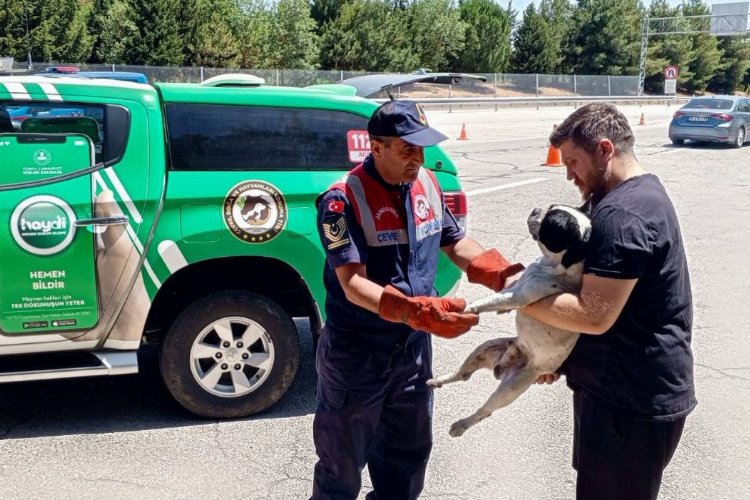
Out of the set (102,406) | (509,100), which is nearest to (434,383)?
(102,406)

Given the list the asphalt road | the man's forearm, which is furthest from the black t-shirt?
the asphalt road

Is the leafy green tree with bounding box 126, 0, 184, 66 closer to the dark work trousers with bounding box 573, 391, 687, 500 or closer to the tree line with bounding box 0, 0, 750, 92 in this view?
the tree line with bounding box 0, 0, 750, 92

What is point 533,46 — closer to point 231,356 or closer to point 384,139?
point 231,356

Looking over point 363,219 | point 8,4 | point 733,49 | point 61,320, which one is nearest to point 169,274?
point 61,320

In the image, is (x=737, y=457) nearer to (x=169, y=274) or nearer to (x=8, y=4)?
(x=169, y=274)

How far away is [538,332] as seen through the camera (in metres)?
2.46

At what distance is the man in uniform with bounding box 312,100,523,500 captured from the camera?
2.73 meters

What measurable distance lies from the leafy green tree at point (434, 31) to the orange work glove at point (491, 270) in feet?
174

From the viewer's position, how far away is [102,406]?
4613 mm

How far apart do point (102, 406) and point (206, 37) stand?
38120 mm

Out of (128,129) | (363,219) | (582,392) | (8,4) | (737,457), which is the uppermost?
(8,4)

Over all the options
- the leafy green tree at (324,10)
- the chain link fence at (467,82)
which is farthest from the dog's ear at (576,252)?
the leafy green tree at (324,10)

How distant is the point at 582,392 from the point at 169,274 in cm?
239

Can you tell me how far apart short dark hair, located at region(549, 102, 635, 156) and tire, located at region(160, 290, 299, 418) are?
2416 mm
